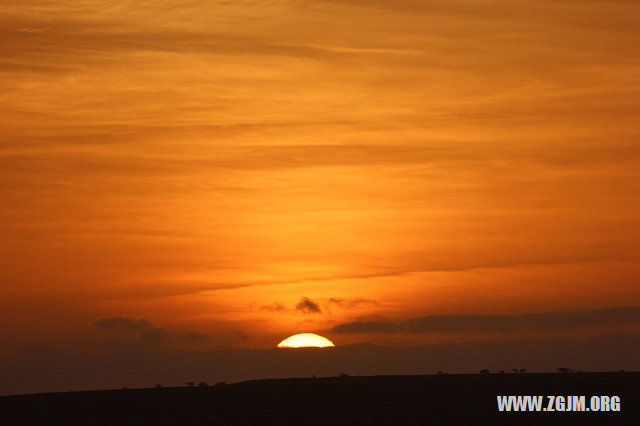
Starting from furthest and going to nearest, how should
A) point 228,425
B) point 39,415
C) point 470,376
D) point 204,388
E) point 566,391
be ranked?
point 470,376 < point 204,388 < point 566,391 < point 39,415 < point 228,425

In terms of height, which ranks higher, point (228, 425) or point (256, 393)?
point (256, 393)

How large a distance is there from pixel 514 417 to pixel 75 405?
41384 mm

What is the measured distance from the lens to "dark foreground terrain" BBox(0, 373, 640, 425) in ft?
347

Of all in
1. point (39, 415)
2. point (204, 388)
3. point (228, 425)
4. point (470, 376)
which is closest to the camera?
point (228, 425)

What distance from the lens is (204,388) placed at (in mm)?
130625

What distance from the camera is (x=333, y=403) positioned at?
11419 centimetres

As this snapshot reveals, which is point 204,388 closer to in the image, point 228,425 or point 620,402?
point 228,425

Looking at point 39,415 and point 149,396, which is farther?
point 149,396

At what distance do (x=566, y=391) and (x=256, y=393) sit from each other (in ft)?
A: 99.0

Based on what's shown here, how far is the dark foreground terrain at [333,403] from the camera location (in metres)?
106

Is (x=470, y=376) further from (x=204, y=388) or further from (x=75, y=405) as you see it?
(x=75, y=405)

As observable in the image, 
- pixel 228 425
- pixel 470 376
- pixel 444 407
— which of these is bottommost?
pixel 228 425

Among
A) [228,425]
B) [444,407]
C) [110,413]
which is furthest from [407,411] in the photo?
[110,413]

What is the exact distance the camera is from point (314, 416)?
350 feet
